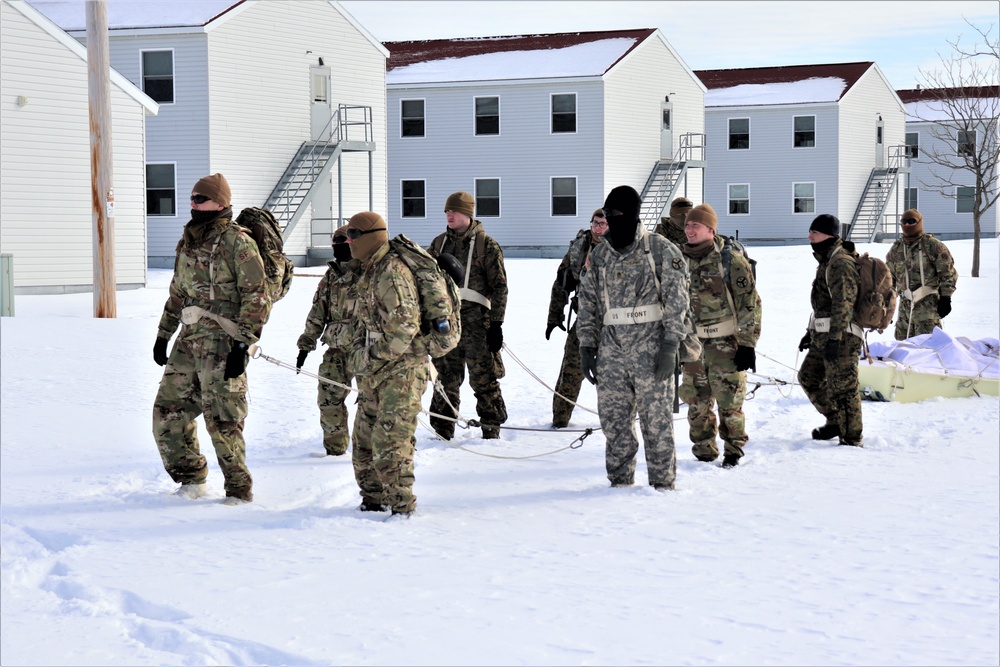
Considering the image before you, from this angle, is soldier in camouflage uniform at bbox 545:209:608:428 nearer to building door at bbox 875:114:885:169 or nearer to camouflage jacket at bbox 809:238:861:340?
camouflage jacket at bbox 809:238:861:340

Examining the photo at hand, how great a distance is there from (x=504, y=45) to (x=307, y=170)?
1135 centimetres

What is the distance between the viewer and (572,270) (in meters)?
9.21

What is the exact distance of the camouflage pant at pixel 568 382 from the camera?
9562 millimetres

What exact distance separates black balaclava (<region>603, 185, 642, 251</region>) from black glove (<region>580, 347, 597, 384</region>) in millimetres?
651

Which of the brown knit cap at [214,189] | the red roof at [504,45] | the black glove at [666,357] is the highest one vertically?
the red roof at [504,45]

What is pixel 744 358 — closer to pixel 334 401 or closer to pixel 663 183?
pixel 334 401

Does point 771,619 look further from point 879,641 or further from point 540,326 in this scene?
point 540,326

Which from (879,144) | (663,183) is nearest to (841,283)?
(663,183)

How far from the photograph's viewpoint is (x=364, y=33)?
3020cm

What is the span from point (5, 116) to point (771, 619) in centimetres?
1878

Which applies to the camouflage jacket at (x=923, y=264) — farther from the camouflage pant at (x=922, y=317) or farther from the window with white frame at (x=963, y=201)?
the window with white frame at (x=963, y=201)

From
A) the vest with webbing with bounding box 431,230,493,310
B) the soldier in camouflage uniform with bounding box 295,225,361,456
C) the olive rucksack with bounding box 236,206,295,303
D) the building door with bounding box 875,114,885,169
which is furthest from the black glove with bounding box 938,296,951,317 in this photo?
the building door with bounding box 875,114,885,169

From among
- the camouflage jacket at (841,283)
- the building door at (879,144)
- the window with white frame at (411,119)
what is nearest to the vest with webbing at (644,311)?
the camouflage jacket at (841,283)

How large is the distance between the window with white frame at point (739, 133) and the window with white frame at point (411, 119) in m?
12.6
